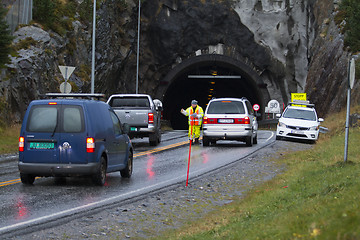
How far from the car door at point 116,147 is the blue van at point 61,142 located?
67cm

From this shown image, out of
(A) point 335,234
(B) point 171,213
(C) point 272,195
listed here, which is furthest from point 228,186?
(A) point 335,234

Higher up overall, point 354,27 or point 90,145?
point 354,27

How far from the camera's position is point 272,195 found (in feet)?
35.3

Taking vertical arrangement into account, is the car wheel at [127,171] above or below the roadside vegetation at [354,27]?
below

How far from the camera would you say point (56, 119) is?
12477 millimetres

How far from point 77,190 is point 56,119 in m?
1.55

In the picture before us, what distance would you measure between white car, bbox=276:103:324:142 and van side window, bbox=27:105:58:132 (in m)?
16.9

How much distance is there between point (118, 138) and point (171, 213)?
446cm

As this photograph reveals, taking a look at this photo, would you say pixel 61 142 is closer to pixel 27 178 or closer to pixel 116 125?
pixel 27 178

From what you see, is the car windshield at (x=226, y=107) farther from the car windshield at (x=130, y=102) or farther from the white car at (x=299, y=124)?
the white car at (x=299, y=124)

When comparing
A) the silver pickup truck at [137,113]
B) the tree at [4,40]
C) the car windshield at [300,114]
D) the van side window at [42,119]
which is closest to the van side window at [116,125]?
the van side window at [42,119]

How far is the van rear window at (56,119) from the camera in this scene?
12406 mm

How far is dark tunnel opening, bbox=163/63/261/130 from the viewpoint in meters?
57.4

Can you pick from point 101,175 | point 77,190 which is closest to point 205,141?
point 101,175
